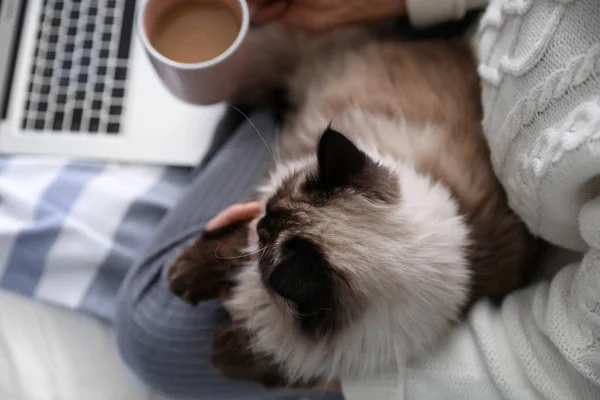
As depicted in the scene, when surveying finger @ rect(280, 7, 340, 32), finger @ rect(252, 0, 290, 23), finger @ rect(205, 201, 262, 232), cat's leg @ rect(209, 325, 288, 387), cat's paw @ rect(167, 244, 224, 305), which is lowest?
cat's leg @ rect(209, 325, 288, 387)

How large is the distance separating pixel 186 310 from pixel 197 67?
43 cm

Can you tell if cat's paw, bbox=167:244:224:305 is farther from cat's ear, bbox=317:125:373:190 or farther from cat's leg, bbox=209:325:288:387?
cat's ear, bbox=317:125:373:190

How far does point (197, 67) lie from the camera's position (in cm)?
84

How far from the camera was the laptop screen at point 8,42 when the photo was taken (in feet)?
3.79

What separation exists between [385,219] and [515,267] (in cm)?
28

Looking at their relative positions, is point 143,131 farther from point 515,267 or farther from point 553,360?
point 553,360

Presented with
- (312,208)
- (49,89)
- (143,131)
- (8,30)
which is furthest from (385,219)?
(8,30)

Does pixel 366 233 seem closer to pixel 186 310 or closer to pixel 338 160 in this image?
pixel 338 160

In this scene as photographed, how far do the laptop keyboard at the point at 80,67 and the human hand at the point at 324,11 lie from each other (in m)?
0.32

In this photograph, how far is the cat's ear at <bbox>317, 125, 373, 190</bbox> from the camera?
0.70 metres

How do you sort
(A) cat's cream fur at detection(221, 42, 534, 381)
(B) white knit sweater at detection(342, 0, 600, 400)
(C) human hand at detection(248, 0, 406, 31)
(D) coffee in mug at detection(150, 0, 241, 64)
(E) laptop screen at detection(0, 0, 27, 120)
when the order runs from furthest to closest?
(E) laptop screen at detection(0, 0, 27, 120)
(C) human hand at detection(248, 0, 406, 31)
(D) coffee in mug at detection(150, 0, 241, 64)
(A) cat's cream fur at detection(221, 42, 534, 381)
(B) white knit sweater at detection(342, 0, 600, 400)

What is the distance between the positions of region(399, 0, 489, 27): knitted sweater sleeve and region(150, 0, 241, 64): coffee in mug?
31 cm

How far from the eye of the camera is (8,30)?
1.16 meters

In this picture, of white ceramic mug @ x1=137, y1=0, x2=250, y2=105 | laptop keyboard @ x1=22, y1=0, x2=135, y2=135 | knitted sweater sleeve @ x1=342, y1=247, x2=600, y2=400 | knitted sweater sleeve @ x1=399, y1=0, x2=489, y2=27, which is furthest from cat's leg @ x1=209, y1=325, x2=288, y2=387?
knitted sweater sleeve @ x1=399, y1=0, x2=489, y2=27
